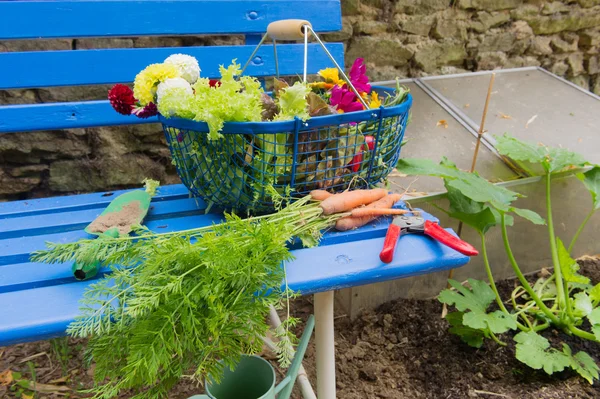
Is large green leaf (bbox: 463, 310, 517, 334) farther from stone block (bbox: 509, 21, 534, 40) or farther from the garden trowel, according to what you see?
stone block (bbox: 509, 21, 534, 40)

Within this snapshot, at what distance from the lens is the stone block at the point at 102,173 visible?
1.87 m

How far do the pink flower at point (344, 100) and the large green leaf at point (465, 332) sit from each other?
871mm

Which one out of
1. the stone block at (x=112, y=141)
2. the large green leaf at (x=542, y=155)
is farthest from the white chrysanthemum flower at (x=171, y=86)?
the stone block at (x=112, y=141)

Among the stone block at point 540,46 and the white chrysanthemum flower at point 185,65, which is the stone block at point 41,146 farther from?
the stone block at point 540,46

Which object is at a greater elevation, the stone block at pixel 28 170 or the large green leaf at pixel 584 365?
the stone block at pixel 28 170

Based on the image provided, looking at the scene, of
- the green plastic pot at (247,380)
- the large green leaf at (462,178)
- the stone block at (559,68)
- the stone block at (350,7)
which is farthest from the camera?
the stone block at (559,68)

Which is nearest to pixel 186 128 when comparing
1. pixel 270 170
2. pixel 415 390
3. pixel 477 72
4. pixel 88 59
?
pixel 270 170

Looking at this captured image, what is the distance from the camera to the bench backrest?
1234mm

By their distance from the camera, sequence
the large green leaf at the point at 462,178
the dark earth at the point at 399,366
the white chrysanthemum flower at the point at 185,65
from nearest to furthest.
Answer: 1. the white chrysanthemum flower at the point at 185,65
2. the large green leaf at the point at 462,178
3. the dark earth at the point at 399,366

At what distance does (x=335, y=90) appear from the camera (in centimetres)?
94

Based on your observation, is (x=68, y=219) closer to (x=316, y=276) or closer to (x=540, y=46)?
(x=316, y=276)

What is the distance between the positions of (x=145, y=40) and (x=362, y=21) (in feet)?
3.08

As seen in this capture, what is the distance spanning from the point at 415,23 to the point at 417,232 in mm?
1618

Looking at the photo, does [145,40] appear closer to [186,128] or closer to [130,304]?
[186,128]
